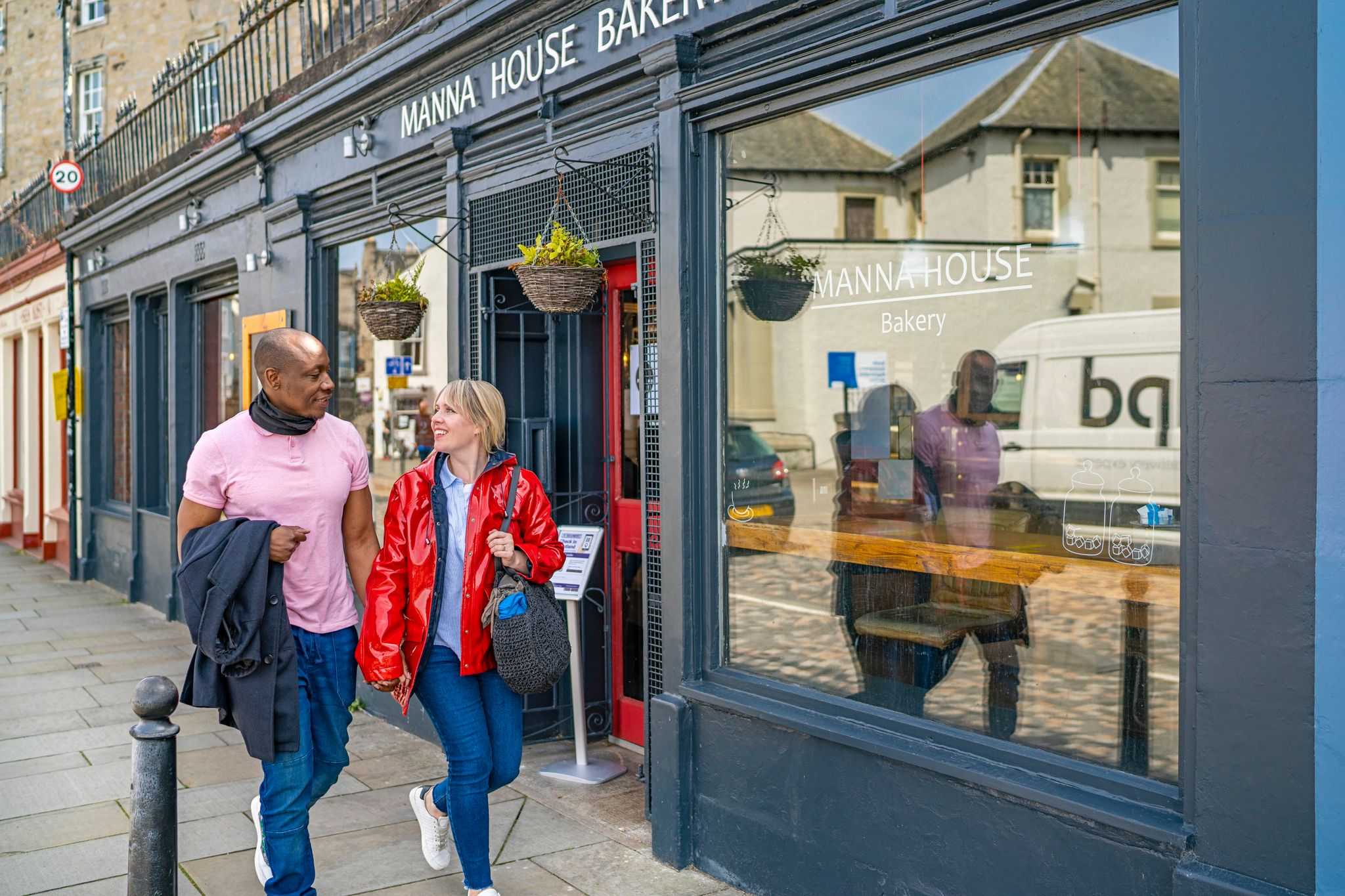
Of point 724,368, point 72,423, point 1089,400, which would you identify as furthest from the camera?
point 72,423

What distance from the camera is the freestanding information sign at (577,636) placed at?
578 cm

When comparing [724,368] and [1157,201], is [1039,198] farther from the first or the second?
[724,368]

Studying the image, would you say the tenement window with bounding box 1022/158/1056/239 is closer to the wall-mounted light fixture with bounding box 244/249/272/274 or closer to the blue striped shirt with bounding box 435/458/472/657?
the blue striped shirt with bounding box 435/458/472/657

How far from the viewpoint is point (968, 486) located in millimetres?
4375

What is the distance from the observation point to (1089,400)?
4.72 meters

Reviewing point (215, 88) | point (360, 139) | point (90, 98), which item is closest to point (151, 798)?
point (360, 139)

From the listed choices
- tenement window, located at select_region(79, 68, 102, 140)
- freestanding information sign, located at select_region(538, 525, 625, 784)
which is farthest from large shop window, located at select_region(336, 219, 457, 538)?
tenement window, located at select_region(79, 68, 102, 140)

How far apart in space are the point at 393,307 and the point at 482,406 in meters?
2.60

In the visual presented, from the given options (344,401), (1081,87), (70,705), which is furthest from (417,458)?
(1081,87)

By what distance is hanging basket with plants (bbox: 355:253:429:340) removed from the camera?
21.5 feet

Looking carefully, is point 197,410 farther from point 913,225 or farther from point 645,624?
point 913,225

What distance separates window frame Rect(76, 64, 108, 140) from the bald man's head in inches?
930

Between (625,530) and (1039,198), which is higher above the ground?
(1039,198)

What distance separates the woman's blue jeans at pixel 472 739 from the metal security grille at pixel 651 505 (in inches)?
43.3
